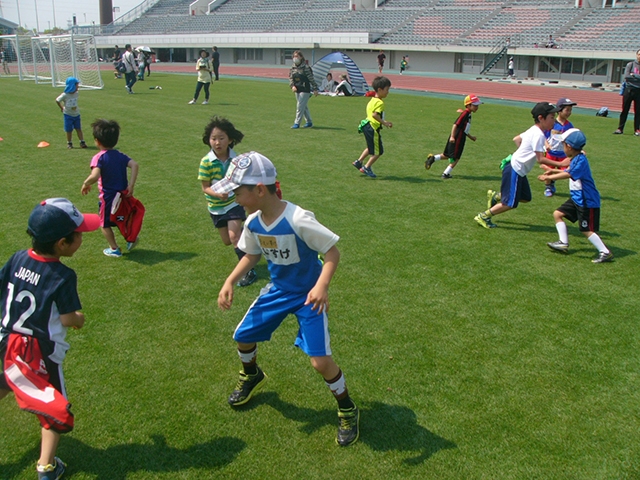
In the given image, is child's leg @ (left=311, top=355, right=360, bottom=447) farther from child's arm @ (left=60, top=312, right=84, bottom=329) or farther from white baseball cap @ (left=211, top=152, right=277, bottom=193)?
child's arm @ (left=60, top=312, right=84, bottom=329)

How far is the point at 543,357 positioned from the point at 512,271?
1.81 meters

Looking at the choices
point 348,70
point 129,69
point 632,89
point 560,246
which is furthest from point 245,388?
point 129,69

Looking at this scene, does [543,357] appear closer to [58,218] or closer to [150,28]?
[58,218]

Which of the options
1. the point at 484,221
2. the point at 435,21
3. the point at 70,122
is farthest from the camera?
the point at 435,21

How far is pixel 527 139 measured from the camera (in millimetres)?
Answer: 7090

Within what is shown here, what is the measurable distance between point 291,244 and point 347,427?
1.20 meters

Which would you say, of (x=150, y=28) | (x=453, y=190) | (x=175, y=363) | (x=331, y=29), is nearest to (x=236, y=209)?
(x=175, y=363)

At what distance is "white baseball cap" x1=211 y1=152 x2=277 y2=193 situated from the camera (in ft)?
10.1

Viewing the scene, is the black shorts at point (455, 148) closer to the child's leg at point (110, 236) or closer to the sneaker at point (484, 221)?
the sneaker at point (484, 221)

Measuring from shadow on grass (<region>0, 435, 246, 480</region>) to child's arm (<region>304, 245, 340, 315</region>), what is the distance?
105cm

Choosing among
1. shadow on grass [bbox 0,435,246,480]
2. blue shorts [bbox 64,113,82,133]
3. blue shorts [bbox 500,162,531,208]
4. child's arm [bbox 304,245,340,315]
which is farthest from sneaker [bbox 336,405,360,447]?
blue shorts [bbox 64,113,82,133]

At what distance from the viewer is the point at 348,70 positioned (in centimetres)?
2477

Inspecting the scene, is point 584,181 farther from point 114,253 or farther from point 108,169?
point 114,253

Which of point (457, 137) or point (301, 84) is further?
point (301, 84)
